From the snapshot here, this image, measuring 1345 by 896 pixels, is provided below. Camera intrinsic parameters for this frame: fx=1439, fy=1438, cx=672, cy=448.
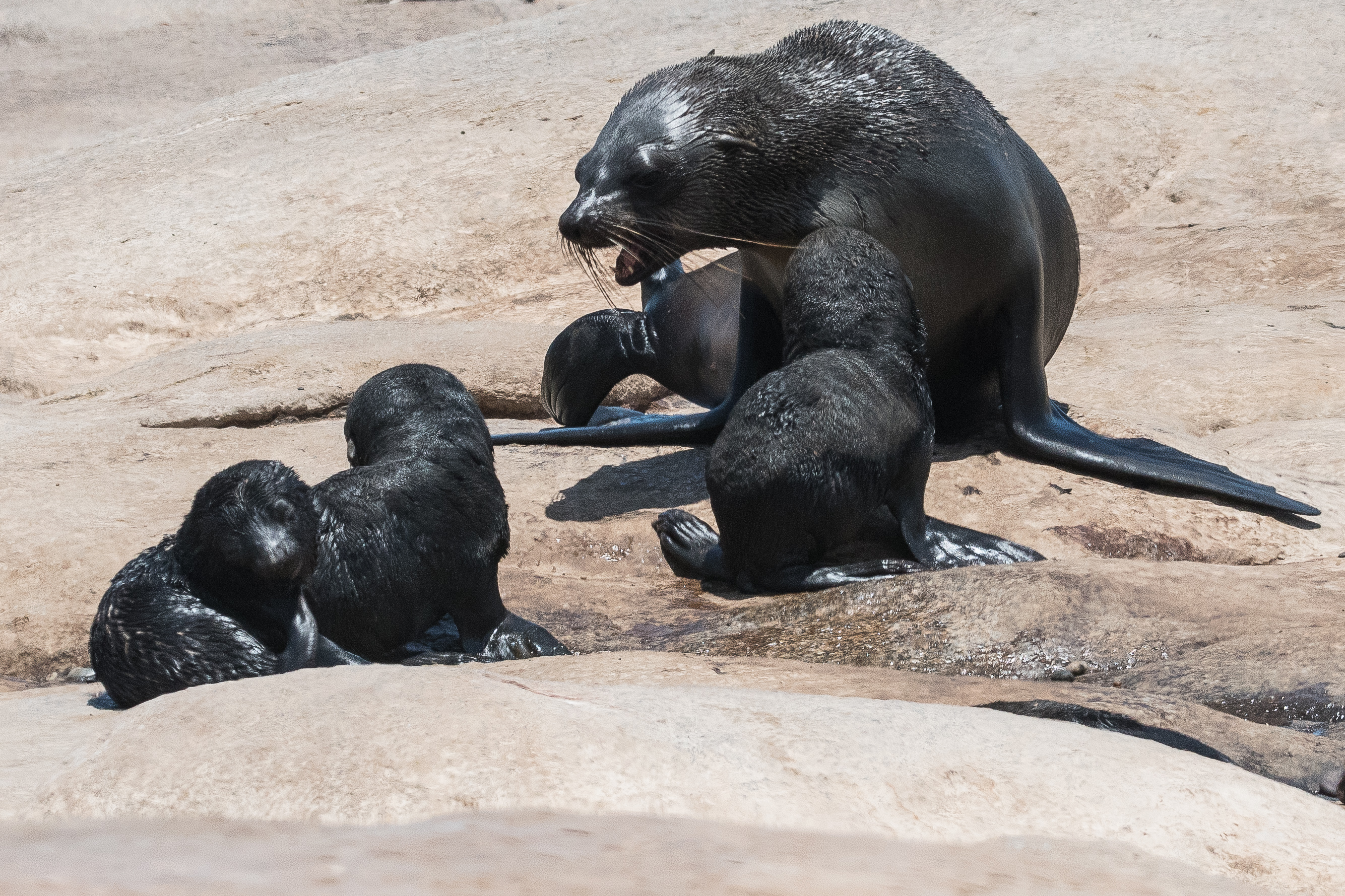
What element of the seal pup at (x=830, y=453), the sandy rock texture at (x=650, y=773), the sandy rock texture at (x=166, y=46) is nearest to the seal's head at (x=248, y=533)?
the sandy rock texture at (x=650, y=773)

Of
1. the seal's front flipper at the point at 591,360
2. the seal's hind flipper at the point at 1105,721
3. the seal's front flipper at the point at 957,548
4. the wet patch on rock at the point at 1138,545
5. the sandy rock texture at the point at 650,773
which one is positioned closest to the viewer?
the sandy rock texture at the point at 650,773

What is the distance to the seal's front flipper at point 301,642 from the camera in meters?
3.41

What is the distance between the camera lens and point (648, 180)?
211 inches

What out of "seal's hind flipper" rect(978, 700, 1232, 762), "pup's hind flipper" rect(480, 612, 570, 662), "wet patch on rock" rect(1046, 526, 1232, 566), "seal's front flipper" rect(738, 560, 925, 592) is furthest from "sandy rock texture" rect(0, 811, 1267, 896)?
"wet patch on rock" rect(1046, 526, 1232, 566)

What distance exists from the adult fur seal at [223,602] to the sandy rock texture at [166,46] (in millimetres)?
16164

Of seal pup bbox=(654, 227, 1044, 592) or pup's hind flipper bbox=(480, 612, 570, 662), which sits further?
seal pup bbox=(654, 227, 1044, 592)

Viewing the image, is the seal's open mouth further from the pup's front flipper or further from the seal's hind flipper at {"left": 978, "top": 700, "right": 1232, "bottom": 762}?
the seal's hind flipper at {"left": 978, "top": 700, "right": 1232, "bottom": 762}

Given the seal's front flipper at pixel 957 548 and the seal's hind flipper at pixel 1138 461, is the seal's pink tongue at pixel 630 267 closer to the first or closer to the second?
the seal's front flipper at pixel 957 548

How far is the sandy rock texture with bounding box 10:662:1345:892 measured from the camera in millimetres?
2232

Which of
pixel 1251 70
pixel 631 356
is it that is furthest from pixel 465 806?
pixel 1251 70

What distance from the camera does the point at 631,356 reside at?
7.05m

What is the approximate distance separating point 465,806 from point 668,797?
316 millimetres

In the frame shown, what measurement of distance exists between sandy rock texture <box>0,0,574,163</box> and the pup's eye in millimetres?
14109

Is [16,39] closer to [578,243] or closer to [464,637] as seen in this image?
[578,243]
